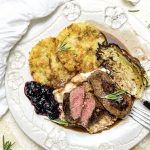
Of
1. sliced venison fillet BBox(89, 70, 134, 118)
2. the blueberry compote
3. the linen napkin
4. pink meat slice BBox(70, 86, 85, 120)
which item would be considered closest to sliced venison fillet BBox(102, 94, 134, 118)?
sliced venison fillet BBox(89, 70, 134, 118)

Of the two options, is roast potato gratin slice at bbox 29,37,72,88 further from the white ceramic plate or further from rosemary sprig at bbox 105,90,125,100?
rosemary sprig at bbox 105,90,125,100

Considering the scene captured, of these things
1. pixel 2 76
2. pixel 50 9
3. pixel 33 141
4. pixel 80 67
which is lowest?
pixel 33 141

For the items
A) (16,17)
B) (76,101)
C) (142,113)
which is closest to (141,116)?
(142,113)

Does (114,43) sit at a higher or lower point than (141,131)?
higher

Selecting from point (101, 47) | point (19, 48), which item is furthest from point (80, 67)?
point (19, 48)

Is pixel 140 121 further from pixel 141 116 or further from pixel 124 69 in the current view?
pixel 124 69

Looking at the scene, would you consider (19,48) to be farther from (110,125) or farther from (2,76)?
(110,125)

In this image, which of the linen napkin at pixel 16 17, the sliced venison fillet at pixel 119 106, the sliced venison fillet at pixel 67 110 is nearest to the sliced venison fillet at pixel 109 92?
the sliced venison fillet at pixel 119 106
